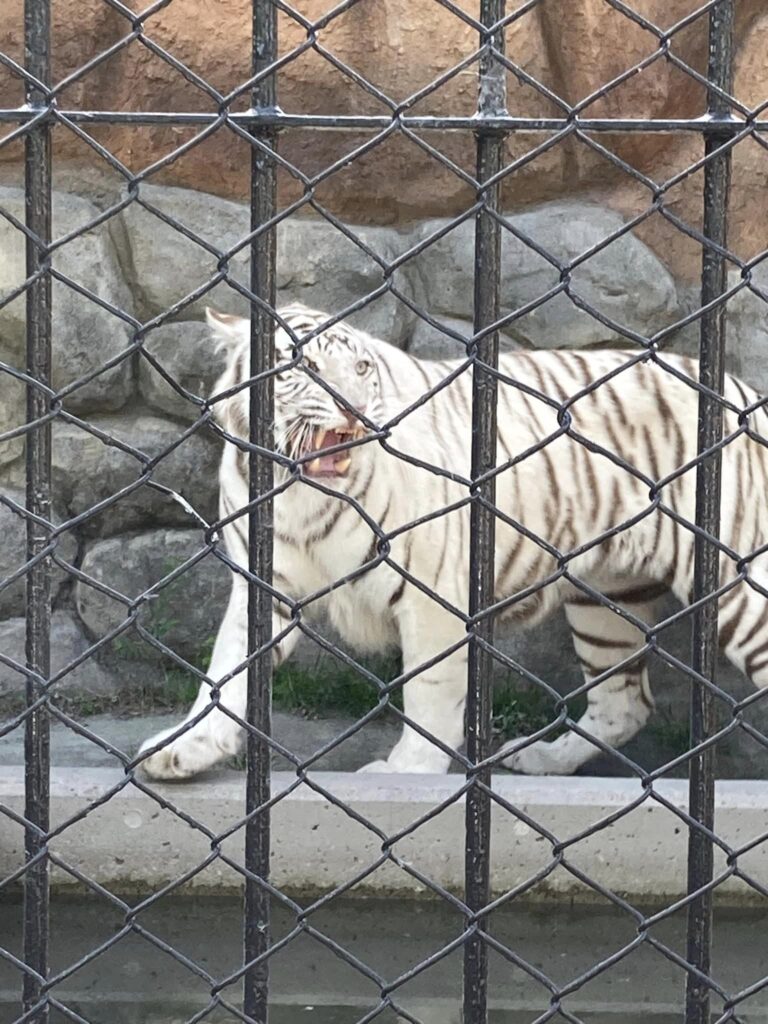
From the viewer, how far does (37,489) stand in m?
1.63

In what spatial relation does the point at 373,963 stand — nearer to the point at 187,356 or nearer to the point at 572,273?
the point at 187,356

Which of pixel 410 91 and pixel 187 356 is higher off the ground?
pixel 410 91

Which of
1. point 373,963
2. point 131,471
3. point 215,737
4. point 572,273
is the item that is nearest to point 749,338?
point 572,273

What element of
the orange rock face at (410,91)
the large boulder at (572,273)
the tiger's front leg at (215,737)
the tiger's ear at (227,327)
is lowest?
the tiger's front leg at (215,737)

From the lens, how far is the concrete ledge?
357 cm

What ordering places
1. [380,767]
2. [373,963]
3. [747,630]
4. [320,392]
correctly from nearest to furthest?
[373,963], [320,392], [380,767], [747,630]

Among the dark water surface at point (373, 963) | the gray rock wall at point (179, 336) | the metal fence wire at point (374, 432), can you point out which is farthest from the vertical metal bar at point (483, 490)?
the gray rock wall at point (179, 336)

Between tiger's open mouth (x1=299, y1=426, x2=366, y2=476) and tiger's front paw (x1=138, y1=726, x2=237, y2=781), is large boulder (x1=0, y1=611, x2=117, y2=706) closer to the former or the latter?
tiger's front paw (x1=138, y1=726, x2=237, y2=781)

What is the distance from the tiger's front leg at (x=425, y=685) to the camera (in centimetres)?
394

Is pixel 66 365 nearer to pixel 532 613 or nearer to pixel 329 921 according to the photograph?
pixel 532 613

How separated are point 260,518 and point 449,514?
230 cm

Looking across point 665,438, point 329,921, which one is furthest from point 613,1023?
point 665,438

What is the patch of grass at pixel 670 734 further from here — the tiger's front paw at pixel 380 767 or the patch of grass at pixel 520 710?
the tiger's front paw at pixel 380 767

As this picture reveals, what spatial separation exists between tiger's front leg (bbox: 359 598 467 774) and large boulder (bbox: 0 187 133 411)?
4.20ft
